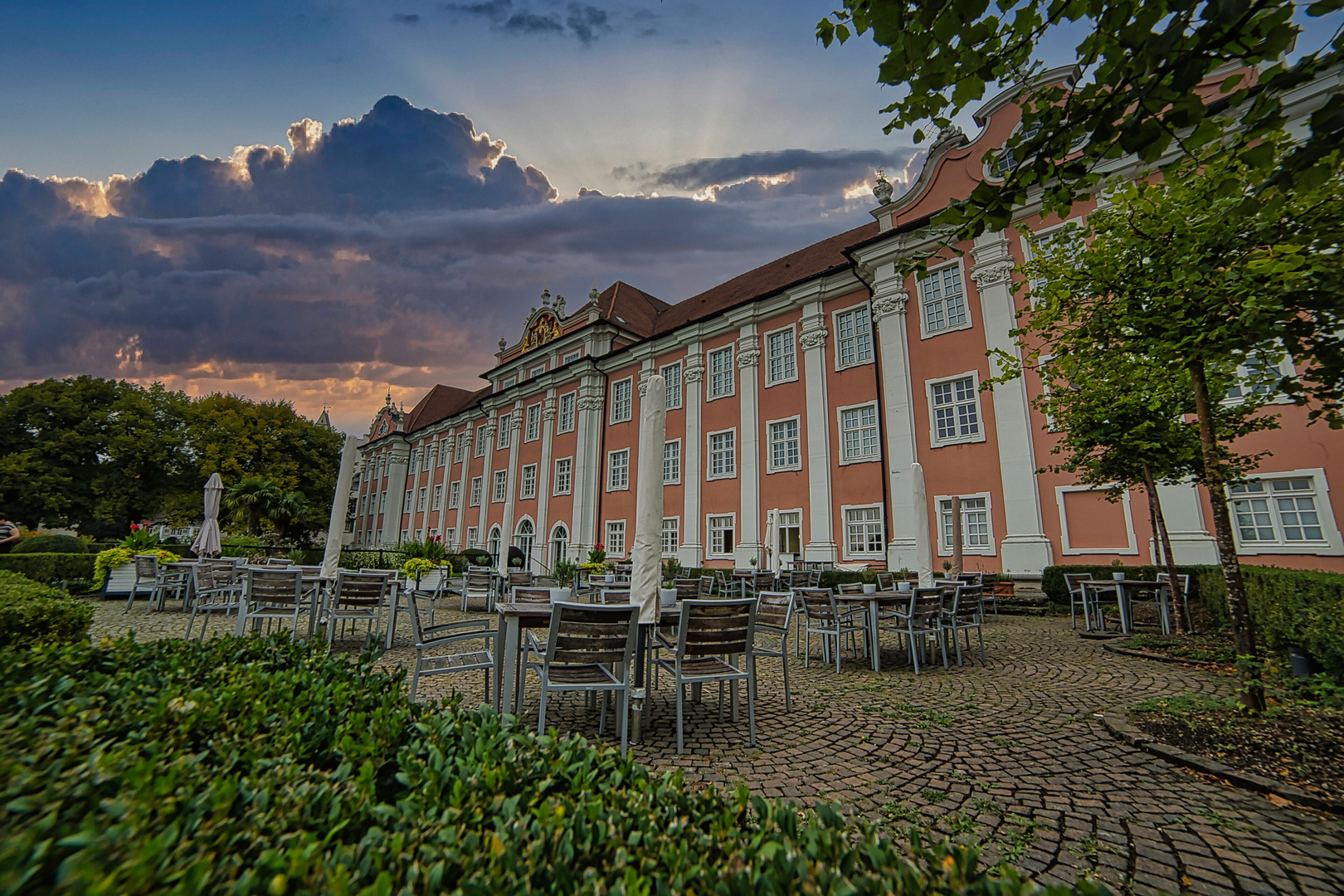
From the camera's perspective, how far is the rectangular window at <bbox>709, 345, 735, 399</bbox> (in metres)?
22.2

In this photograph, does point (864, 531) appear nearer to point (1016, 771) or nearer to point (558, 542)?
point (1016, 771)

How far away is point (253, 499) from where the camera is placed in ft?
110

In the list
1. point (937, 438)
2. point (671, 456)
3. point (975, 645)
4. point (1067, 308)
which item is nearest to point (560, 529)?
point (671, 456)

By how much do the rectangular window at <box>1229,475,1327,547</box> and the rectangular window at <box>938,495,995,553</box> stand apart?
4.92m

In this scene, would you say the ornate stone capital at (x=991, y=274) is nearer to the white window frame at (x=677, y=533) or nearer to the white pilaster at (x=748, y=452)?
the white pilaster at (x=748, y=452)

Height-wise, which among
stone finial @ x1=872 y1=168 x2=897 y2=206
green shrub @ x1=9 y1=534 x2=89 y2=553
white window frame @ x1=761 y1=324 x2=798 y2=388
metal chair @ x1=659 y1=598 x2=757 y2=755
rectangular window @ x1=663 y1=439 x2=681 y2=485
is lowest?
metal chair @ x1=659 y1=598 x2=757 y2=755

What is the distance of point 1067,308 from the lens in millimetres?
6836

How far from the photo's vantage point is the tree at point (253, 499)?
1321 inches

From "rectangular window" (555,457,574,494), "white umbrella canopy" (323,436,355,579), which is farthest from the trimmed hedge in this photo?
"rectangular window" (555,457,574,494)

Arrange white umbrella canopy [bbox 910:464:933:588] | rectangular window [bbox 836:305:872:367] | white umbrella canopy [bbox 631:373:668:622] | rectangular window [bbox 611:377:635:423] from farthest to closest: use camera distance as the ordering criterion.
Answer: rectangular window [bbox 611:377:635:423], rectangular window [bbox 836:305:872:367], white umbrella canopy [bbox 910:464:933:588], white umbrella canopy [bbox 631:373:668:622]

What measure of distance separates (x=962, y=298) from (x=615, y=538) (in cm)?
1727

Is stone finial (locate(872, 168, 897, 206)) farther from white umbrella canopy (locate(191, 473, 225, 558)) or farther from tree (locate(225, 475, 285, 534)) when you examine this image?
tree (locate(225, 475, 285, 534))

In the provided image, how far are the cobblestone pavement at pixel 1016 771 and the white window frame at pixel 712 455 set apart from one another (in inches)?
579

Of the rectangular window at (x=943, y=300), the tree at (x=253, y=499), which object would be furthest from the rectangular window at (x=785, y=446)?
the tree at (x=253, y=499)
